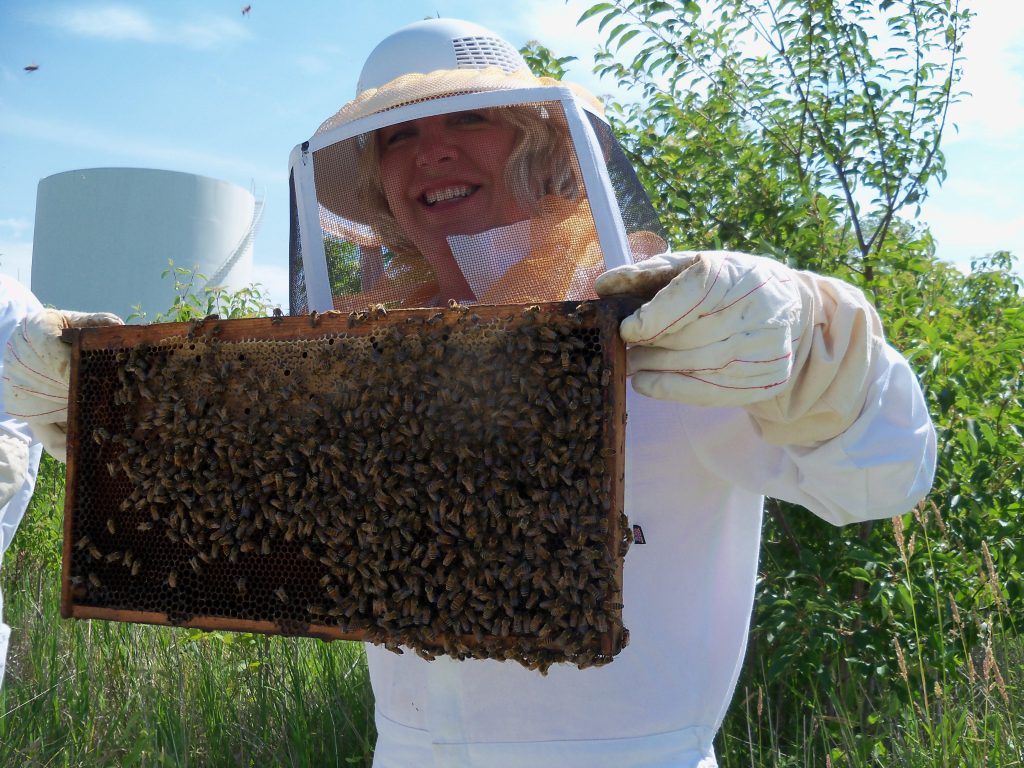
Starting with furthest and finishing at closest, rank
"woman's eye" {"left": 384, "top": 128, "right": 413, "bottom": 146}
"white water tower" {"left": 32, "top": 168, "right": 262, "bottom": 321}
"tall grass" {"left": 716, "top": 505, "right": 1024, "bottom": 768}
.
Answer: "white water tower" {"left": 32, "top": 168, "right": 262, "bottom": 321} < "tall grass" {"left": 716, "top": 505, "right": 1024, "bottom": 768} < "woman's eye" {"left": 384, "top": 128, "right": 413, "bottom": 146}

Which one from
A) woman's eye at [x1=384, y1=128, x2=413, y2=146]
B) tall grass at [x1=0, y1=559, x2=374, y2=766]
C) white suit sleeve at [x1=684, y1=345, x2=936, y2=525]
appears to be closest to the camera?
white suit sleeve at [x1=684, y1=345, x2=936, y2=525]

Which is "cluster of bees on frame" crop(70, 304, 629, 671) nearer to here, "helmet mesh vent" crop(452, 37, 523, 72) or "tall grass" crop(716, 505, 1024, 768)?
"helmet mesh vent" crop(452, 37, 523, 72)

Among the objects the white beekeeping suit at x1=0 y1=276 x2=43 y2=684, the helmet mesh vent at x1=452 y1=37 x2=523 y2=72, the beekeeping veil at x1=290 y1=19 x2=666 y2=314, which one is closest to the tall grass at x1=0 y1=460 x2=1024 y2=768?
the white beekeeping suit at x1=0 y1=276 x2=43 y2=684

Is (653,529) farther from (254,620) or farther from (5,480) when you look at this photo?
(5,480)

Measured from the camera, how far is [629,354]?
1.89m

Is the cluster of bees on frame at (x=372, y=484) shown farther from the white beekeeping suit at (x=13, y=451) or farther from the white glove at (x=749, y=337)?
the white beekeeping suit at (x=13, y=451)

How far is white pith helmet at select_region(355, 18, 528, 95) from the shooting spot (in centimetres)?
261

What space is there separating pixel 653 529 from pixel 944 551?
2433 mm

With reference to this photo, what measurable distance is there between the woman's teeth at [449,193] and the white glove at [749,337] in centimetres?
87

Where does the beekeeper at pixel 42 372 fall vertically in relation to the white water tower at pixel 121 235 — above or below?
above

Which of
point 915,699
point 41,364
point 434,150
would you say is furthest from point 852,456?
point 915,699

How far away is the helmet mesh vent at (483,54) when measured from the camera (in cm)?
261

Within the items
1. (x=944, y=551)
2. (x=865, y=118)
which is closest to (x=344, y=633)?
(x=944, y=551)

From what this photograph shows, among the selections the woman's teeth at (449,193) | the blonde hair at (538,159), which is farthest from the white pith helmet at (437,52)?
the woman's teeth at (449,193)
